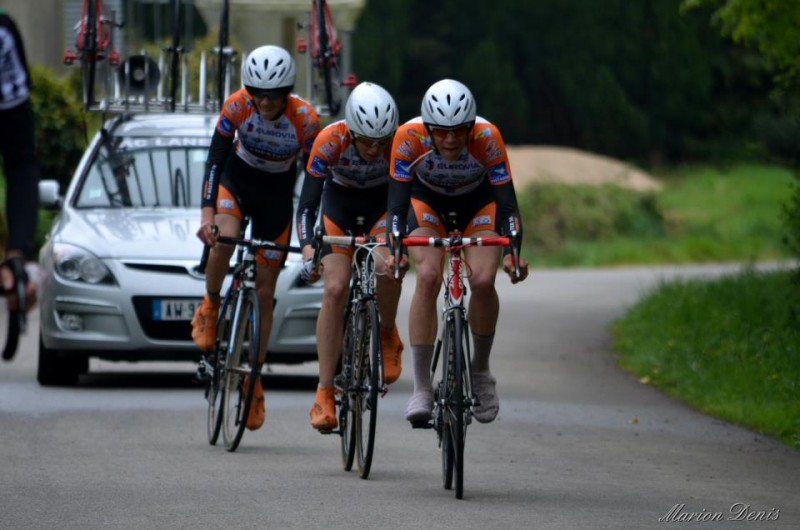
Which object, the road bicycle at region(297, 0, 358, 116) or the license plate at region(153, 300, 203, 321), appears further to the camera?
the road bicycle at region(297, 0, 358, 116)

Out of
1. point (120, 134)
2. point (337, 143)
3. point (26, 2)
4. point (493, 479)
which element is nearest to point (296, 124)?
point (337, 143)

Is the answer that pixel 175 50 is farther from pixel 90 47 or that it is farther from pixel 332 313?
pixel 332 313

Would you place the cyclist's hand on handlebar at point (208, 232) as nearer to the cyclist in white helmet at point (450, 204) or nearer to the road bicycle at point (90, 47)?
the cyclist in white helmet at point (450, 204)

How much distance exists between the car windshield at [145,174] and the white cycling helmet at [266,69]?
378cm

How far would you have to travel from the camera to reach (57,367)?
13.2 m

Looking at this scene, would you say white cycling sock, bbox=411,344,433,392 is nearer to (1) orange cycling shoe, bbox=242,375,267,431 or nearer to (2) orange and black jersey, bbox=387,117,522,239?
(2) orange and black jersey, bbox=387,117,522,239

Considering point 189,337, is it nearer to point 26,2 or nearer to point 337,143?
point 337,143

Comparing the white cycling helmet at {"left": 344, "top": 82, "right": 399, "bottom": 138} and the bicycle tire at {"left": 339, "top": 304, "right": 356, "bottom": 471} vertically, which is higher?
the white cycling helmet at {"left": 344, "top": 82, "right": 399, "bottom": 138}

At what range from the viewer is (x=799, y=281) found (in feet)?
52.5

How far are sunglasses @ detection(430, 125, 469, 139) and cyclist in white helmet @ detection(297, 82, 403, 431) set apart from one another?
49 cm

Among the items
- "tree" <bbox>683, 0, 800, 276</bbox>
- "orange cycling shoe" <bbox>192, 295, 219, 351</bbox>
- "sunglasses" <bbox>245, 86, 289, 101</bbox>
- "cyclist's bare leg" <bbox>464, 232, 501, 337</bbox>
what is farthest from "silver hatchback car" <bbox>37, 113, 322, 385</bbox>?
"tree" <bbox>683, 0, 800, 276</bbox>

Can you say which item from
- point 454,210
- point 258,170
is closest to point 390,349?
point 454,210

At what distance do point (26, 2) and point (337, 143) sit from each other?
1050 inches

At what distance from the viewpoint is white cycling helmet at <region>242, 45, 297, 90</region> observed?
9883 mm
